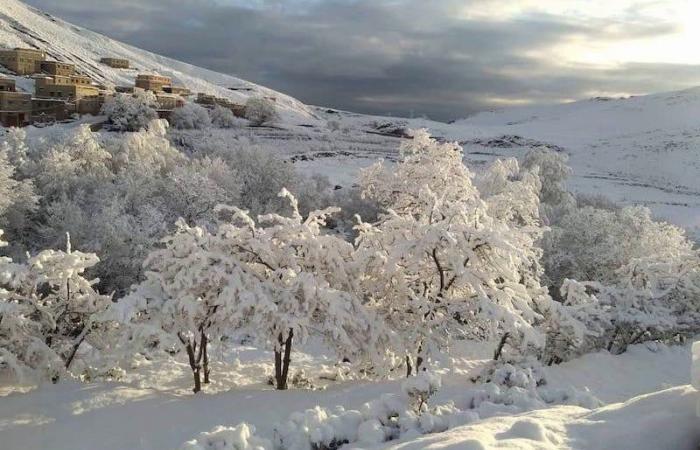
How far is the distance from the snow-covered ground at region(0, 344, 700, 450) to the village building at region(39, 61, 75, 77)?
283 feet

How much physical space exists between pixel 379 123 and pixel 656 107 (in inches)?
2528

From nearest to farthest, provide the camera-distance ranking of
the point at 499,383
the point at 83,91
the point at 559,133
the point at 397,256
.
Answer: the point at 499,383, the point at 397,256, the point at 83,91, the point at 559,133

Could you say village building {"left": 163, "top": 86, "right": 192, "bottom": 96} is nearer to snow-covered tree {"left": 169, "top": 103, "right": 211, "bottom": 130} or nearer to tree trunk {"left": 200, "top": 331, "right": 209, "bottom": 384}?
snow-covered tree {"left": 169, "top": 103, "right": 211, "bottom": 130}

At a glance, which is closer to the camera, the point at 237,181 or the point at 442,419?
the point at 442,419

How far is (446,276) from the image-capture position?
1230 centimetres

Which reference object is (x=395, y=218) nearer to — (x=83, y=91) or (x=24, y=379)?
(x=24, y=379)

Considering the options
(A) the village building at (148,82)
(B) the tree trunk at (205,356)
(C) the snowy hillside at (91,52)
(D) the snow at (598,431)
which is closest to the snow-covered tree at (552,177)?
(B) the tree trunk at (205,356)

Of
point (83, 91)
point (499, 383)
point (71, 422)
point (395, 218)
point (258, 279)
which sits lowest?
point (71, 422)

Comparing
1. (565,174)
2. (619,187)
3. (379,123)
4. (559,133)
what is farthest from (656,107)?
(565,174)

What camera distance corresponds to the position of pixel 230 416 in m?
10.0

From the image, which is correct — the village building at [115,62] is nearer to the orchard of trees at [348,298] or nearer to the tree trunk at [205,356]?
the orchard of trees at [348,298]

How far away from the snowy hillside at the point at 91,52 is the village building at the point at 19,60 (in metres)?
11.2

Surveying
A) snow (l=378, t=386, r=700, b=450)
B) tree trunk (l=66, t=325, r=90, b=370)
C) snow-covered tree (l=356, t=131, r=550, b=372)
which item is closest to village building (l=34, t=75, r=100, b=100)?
tree trunk (l=66, t=325, r=90, b=370)

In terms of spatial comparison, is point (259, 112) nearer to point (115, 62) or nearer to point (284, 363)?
point (115, 62)
